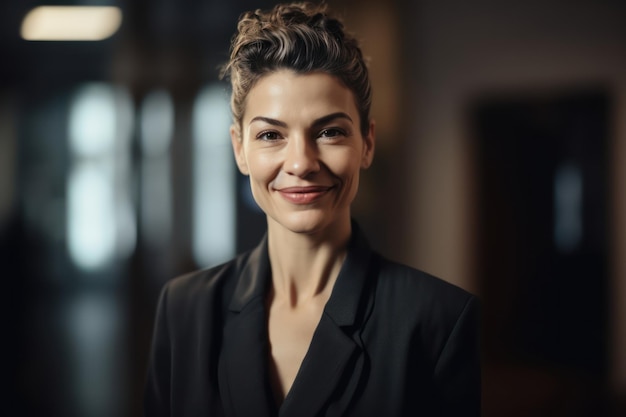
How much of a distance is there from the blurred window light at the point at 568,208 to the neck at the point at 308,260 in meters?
2.32

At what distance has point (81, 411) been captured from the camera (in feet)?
5.85

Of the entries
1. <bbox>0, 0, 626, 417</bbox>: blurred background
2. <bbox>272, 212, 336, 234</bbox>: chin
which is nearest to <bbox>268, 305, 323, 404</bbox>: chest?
<bbox>272, 212, 336, 234</bbox>: chin

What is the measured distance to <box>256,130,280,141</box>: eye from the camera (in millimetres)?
677

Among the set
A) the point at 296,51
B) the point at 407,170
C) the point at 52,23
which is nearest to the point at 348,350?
the point at 296,51

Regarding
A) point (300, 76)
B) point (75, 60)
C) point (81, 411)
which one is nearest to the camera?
point (300, 76)

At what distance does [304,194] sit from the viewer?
0.67m

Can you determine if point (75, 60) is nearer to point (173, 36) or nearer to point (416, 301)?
point (173, 36)

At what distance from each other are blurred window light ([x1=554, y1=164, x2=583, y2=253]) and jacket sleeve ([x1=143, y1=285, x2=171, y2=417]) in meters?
2.40

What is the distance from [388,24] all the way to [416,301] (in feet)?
7.17

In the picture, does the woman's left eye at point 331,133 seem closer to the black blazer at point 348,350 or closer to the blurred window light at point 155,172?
the black blazer at point 348,350

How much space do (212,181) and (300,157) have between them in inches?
90.2

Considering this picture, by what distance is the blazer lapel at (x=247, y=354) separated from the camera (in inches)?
26.7

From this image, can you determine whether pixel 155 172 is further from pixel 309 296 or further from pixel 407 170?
pixel 309 296

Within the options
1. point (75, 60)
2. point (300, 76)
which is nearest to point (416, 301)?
point (300, 76)
